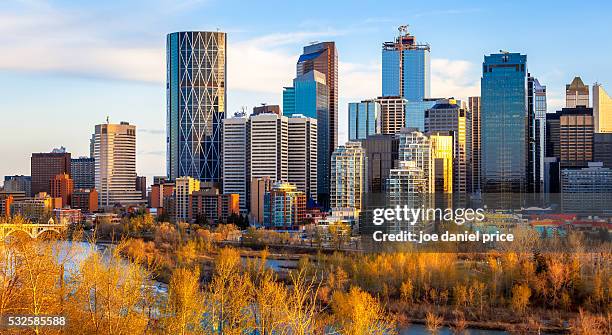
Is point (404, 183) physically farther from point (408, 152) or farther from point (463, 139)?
point (463, 139)

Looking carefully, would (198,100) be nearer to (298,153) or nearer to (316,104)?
(316,104)

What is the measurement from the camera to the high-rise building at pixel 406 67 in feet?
154

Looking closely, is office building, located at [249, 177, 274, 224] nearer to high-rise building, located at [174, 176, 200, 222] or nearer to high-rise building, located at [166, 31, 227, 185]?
high-rise building, located at [174, 176, 200, 222]

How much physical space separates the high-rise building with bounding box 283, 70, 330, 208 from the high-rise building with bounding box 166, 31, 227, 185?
3.30 m

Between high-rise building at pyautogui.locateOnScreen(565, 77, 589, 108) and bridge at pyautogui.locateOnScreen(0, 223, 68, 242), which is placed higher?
high-rise building at pyautogui.locateOnScreen(565, 77, 589, 108)

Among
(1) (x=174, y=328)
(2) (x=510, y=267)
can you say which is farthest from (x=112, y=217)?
(1) (x=174, y=328)

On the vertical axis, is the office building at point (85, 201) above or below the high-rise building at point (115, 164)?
below

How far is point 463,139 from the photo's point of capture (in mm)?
33688

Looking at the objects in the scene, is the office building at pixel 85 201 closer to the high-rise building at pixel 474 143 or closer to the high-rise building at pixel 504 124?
the high-rise building at pixel 474 143

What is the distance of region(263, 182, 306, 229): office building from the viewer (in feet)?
88.1

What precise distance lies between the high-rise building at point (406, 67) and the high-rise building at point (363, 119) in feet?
25.1

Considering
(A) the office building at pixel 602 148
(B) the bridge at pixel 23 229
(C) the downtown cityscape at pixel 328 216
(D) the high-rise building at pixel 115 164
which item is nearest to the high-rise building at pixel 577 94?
(C) the downtown cityscape at pixel 328 216

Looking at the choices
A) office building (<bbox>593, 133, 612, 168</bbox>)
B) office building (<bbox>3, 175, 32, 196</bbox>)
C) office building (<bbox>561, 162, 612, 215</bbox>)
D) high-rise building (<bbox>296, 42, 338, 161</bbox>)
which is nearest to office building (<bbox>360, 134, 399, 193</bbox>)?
office building (<bbox>561, 162, 612, 215</bbox>)

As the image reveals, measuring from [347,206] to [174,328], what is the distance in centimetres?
1942
